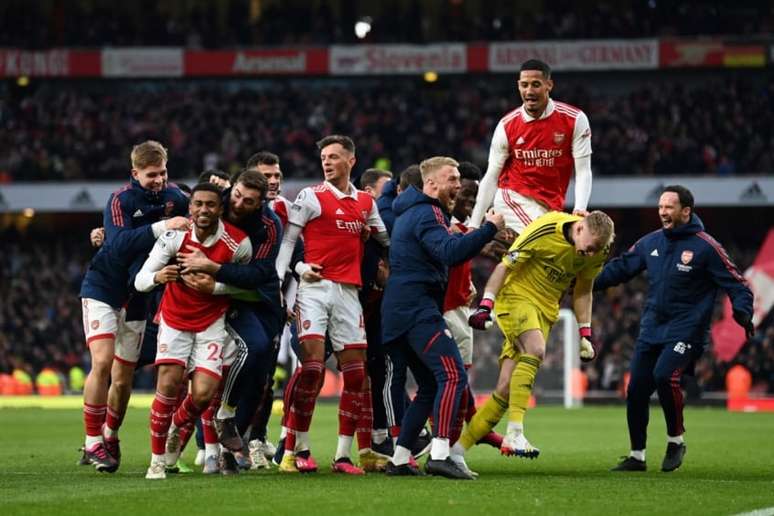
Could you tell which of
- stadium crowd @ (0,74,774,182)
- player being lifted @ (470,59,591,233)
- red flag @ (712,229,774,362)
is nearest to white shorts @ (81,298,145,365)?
player being lifted @ (470,59,591,233)

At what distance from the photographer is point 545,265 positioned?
10.8 meters

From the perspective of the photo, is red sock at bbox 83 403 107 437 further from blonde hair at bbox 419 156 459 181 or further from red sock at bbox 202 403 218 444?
blonde hair at bbox 419 156 459 181

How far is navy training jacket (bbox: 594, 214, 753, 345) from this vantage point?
1153cm

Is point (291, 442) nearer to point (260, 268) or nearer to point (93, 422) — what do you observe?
point (260, 268)

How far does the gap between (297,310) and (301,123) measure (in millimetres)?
28140

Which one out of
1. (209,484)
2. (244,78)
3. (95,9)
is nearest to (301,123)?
(244,78)

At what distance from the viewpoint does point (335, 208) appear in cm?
1062

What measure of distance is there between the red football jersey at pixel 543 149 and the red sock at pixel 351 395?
1.94 m

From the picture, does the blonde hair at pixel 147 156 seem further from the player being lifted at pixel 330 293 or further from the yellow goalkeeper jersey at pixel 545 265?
the yellow goalkeeper jersey at pixel 545 265

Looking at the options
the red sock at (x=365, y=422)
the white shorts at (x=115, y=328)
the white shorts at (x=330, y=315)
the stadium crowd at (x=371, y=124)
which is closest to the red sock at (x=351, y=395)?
the white shorts at (x=330, y=315)

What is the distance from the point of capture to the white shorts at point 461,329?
38.5 ft

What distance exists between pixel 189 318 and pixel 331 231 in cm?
140

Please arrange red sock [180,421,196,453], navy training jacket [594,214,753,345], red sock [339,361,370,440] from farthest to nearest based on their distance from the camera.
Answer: navy training jacket [594,214,753,345] → red sock [339,361,370,440] → red sock [180,421,196,453]

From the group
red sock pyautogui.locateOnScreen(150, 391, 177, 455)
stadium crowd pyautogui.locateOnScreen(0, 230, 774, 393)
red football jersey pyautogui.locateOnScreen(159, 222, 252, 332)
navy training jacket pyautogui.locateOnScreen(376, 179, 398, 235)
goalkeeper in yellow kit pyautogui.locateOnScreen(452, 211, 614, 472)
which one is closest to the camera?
red sock pyautogui.locateOnScreen(150, 391, 177, 455)
